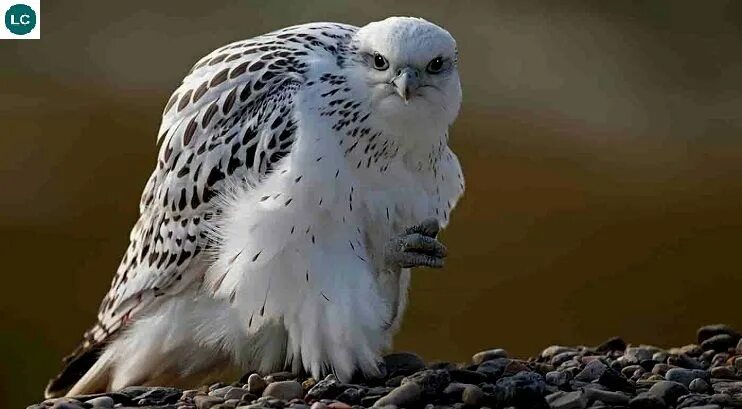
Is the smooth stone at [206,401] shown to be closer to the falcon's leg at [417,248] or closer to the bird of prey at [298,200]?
the bird of prey at [298,200]

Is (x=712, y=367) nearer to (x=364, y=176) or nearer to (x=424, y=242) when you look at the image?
(x=424, y=242)

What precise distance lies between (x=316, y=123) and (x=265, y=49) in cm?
30

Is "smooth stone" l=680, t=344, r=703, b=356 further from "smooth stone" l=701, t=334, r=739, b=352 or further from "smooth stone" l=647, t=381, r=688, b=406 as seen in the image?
"smooth stone" l=647, t=381, r=688, b=406

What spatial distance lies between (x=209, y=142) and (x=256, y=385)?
561mm

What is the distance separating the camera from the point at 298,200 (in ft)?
7.57

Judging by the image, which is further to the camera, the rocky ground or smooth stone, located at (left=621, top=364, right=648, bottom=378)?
smooth stone, located at (left=621, top=364, right=648, bottom=378)

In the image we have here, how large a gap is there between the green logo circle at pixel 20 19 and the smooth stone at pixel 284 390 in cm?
152

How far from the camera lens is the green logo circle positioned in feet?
10.5

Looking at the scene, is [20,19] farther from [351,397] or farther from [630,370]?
[630,370]

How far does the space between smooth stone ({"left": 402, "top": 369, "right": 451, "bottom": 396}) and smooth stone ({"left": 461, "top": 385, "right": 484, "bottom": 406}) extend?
0.06m

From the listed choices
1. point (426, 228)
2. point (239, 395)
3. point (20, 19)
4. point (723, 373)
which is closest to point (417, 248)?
point (426, 228)


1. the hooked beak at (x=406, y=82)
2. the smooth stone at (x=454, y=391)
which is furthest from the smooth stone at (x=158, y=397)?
the hooked beak at (x=406, y=82)

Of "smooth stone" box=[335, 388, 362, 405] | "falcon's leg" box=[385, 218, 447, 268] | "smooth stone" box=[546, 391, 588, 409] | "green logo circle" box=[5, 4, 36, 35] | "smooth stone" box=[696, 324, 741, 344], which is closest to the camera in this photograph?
"smooth stone" box=[546, 391, 588, 409]

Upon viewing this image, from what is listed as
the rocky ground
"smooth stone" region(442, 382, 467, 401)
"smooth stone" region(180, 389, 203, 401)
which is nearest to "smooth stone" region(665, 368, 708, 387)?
the rocky ground
